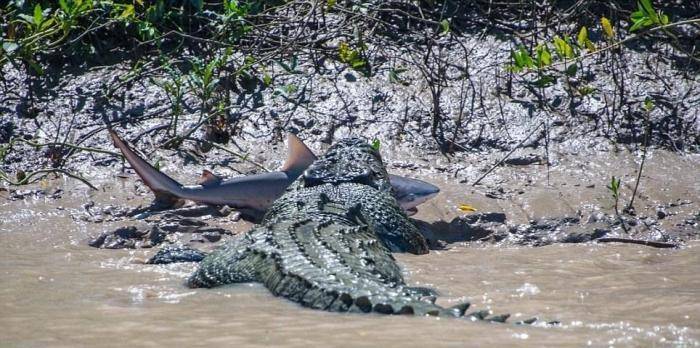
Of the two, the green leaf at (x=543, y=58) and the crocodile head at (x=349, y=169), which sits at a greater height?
the green leaf at (x=543, y=58)

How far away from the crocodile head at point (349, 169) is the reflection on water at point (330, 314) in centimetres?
80

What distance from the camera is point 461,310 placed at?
4055 mm

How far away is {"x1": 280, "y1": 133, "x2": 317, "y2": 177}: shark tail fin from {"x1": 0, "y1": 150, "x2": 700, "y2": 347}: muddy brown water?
0.53 metres

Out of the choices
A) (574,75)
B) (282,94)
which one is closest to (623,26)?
(574,75)

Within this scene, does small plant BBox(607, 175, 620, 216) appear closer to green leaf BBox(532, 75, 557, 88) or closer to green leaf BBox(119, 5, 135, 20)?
green leaf BBox(532, 75, 557, 88)

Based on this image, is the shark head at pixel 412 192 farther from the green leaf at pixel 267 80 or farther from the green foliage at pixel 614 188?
the green leaf at pixel 267 80

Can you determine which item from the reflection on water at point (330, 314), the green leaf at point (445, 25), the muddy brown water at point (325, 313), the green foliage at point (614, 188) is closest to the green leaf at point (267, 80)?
the green leaf at point (445, 25)

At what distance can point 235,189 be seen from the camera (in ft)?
22.8

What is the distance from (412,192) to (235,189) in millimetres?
1074

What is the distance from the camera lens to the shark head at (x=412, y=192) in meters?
6.94

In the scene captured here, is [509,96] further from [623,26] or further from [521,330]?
[521,330]

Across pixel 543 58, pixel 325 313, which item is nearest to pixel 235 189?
pixel 543 58

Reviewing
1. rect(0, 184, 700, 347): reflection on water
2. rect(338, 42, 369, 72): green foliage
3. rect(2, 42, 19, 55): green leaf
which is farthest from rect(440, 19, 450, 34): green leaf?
rect(2, 42, 19, 55): green leaf

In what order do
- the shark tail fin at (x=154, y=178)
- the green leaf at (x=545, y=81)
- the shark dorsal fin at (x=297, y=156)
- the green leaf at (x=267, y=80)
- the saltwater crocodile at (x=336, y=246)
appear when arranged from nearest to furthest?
the saltwater crocodile at (x=336, y=246), the shark tail fin at (x=154, y=178), the shark dorsal fin at (x=297, y=156), the green leaf at (x=545, y=81), the green leaf at (x=267, y=80)
